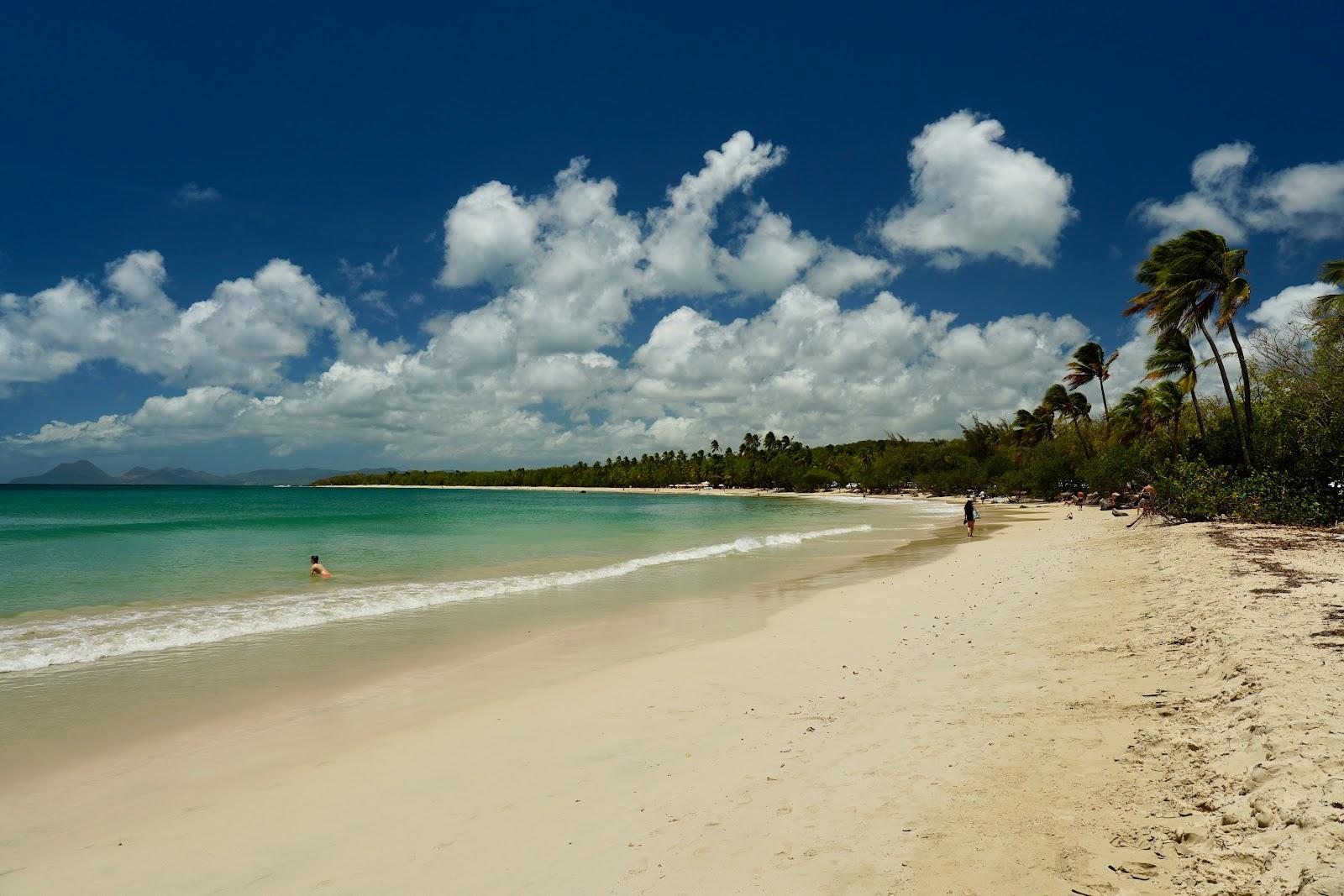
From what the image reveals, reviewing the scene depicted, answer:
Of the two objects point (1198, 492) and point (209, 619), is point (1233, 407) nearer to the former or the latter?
point (1198, 492)

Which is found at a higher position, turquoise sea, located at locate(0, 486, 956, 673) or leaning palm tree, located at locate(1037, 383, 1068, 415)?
leaning palm tree, located at locate(1037, 383, 1068, 415)

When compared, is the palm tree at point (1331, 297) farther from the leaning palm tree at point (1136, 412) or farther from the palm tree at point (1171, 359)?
the leaning palm tree at point (1136, 412)

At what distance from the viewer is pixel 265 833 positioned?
514cm

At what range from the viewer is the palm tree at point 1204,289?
75.6ft

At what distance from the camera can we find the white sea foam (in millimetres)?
11312

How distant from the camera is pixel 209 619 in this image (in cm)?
1380

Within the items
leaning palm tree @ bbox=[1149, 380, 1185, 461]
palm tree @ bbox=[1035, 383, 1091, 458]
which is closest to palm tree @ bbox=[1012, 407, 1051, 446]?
palm tree @ bbox=[1035, 383, 1091, 458]

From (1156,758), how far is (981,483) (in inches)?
3247

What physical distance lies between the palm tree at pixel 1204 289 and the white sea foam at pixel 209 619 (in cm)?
2277

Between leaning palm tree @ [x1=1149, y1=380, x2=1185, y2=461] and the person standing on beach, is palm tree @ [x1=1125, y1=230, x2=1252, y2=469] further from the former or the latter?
leaning palm tree @ [x1=1149, y1=380, x2=1185, y2=461]

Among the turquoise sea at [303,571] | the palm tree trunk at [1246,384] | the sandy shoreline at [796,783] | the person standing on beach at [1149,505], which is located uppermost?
the palm tree trunk at [1246,384]

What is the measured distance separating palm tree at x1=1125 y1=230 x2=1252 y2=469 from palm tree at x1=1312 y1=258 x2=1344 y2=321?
6.32 feet

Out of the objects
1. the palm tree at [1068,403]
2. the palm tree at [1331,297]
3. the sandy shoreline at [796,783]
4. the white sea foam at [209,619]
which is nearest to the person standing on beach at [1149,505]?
the palm tree at [1331,297]

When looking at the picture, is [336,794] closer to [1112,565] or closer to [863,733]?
[863,733]
